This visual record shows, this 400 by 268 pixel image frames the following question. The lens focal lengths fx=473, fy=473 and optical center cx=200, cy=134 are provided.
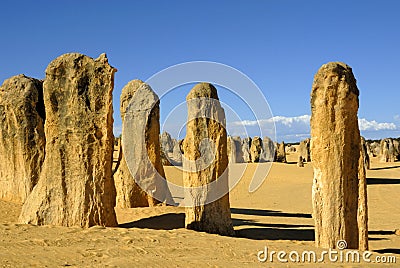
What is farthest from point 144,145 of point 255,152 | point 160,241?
point 255,152

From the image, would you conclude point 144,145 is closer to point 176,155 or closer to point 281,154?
point 176,155

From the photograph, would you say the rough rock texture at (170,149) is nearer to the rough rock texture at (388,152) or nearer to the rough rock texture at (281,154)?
the rough rock texture at (281,154)

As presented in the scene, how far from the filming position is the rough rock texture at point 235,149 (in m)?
37.5

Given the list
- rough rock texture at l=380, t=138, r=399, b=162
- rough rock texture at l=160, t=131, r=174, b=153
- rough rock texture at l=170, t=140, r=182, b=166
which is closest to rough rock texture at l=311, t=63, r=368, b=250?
rough rock texture at l=170, t=140, r=182, b=166


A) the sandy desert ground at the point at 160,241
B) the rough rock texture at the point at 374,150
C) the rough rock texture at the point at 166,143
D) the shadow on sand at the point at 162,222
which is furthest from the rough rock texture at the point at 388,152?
the shadow on sand at the point at 162,222

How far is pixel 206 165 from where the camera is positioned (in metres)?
10.5

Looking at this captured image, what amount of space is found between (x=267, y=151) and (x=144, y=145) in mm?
26609

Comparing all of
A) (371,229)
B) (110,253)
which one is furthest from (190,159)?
(371,229)

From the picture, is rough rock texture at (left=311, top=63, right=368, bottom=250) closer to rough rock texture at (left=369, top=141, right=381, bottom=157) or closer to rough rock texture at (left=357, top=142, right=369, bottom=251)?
rough rock texture at (left=357, top=142, right=369, bottom=251)

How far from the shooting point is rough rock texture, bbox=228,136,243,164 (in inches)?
1478

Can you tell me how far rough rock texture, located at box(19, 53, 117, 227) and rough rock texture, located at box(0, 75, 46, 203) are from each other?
Answer: 3.25 meters

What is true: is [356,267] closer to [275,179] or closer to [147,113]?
[147,113]

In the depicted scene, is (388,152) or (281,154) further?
(388,152)

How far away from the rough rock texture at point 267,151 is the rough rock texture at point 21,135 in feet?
87.8
